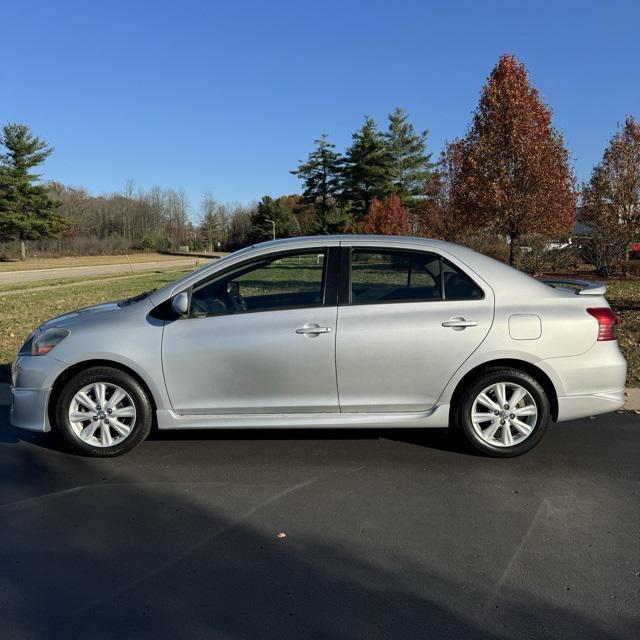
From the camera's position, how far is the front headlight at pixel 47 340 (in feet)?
15.5

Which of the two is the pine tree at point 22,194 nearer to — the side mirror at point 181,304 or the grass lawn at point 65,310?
the grass lawn at point 65,310

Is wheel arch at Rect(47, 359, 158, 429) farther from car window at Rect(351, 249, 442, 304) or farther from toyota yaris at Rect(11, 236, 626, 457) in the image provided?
car window at Rect(351, 249, 442, 304)

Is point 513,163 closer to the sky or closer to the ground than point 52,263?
closer to the sky

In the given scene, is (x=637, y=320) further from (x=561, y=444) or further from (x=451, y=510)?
(x=451, y=510)

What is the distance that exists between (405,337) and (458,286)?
0.61 metres

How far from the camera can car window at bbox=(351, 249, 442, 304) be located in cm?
475

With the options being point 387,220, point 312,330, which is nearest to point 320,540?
point 312,330

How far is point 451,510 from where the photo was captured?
3.86 meters

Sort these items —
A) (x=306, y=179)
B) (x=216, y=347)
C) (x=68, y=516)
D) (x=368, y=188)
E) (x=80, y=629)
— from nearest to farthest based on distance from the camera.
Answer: (x=80, y=629), (x=68, y=516), (x=216, y=347), (x=368, y=188), (x=306, y=179)

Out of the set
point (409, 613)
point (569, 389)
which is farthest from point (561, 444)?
point (409, 613)

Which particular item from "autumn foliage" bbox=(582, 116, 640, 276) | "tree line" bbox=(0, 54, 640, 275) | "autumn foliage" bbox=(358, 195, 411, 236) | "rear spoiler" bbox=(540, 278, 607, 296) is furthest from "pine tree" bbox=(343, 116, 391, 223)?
"rear spoiler" bbox=(540, 278, 607, 296)

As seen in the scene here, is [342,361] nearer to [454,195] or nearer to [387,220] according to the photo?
[454,195]

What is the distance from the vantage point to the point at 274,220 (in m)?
81.7

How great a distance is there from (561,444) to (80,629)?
3.93 meters
